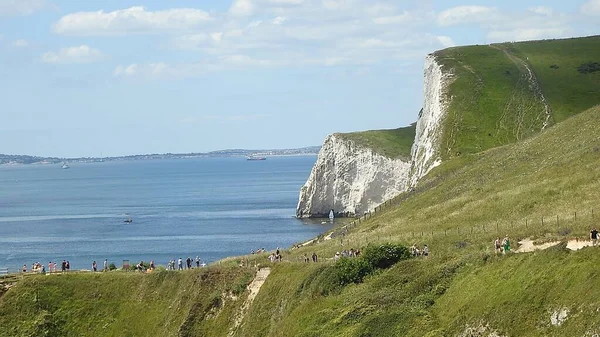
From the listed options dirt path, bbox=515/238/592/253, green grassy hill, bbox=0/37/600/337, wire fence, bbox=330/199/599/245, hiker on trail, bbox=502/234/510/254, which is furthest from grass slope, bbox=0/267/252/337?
dirt path, bbox=515/238/592/253

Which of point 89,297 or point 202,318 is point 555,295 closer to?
point 202,318

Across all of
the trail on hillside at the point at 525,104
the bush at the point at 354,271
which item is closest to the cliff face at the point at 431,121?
the trail on hillside at the point at 525,104

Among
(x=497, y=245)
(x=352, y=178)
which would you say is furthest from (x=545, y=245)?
(x=352, y=178)

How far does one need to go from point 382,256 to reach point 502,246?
6246 mm

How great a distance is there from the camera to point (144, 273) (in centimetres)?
5897

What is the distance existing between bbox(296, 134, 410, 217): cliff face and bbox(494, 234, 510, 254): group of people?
113604 millimetres

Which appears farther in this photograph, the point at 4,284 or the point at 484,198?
the point at 484,198

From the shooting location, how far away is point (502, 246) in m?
48.4

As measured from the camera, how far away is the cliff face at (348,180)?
547ft

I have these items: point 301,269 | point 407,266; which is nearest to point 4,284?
point 301,269

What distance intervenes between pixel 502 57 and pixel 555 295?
128 meters

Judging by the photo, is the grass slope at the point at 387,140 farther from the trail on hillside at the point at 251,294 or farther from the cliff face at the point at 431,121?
the trail on hillside at the point at 251,294

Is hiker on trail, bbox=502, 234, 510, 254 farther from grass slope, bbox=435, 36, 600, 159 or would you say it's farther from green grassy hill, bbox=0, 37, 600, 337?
grass slope, bbox=435, 36, 600, 159

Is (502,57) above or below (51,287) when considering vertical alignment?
above
